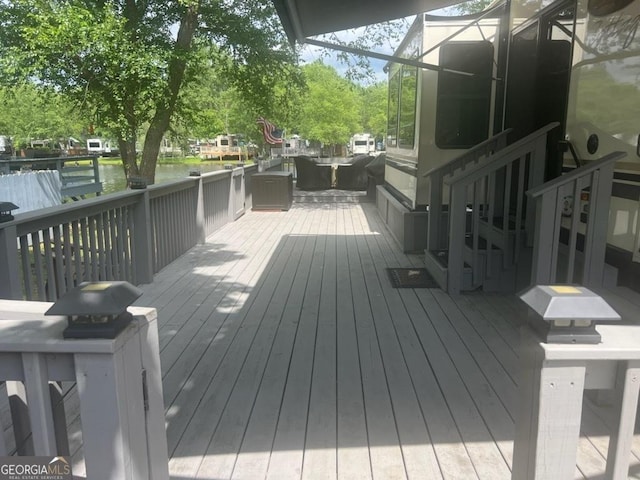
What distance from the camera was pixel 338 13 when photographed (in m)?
4.46

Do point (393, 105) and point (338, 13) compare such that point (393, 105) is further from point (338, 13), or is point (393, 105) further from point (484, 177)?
point (484, 177)

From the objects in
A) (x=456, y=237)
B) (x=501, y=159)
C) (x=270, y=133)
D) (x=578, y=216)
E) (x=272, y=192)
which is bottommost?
(x=272, y=192)

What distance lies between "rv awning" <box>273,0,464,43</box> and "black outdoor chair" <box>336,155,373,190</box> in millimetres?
9327

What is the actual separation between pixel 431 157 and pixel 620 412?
4.95m

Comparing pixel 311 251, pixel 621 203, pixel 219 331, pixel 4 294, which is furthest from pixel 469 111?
pixel 4 294

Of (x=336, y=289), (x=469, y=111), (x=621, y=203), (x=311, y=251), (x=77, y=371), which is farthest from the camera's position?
(x=311, y=251)

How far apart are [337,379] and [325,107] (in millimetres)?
24539

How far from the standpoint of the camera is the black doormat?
16.0 feet

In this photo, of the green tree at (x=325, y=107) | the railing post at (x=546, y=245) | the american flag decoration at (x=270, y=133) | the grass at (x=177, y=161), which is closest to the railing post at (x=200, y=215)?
the railing post at (x=546, y=245)

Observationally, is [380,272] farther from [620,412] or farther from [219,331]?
[620,412]

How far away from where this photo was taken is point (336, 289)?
4.82 metres

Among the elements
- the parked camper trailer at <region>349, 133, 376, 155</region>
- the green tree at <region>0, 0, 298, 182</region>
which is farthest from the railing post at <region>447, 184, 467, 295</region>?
the parked camper trailer at <region>349, 133, 376, 155</region>

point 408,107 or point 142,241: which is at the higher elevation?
point 408,107

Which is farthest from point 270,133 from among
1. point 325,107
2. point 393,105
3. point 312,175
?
point 325,107
